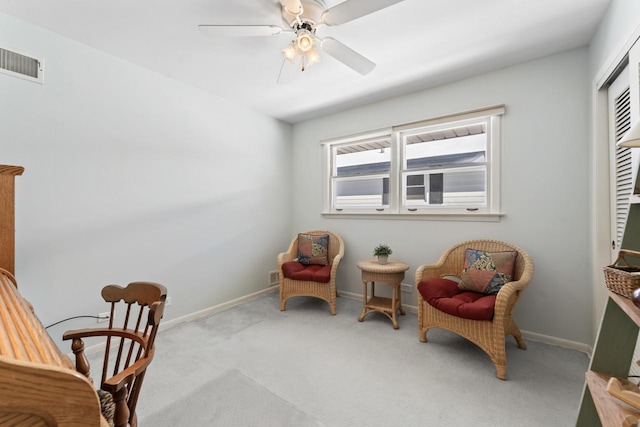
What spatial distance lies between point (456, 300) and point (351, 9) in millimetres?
2236

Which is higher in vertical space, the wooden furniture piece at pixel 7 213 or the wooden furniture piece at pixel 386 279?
the wooden furniture piece at pixel 7 213

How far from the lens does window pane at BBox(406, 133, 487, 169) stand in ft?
9.73

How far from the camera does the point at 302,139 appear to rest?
4301mm

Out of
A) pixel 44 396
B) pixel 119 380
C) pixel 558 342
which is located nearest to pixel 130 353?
pixel 119 380

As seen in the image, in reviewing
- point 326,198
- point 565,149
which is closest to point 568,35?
point 565,149

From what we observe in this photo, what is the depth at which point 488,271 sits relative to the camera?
94.3 inches

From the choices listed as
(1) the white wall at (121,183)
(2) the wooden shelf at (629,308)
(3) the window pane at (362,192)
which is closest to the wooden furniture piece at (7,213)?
(1) the white wall at (121,183)

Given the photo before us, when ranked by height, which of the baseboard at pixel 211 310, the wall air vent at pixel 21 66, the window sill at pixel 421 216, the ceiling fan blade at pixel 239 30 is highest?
the ceiling fan blade at pixel 239 30

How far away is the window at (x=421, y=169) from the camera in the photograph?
114 inches

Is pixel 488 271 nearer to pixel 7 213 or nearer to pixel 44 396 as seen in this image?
pixel 44 396

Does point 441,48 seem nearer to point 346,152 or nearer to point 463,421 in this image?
point 346,152

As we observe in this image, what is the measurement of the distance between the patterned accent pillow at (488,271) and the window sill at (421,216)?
0.46 metres

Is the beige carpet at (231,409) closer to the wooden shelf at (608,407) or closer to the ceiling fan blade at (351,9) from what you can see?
the wooden shelf at (608,407)

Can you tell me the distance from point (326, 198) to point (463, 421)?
9.64 ft
